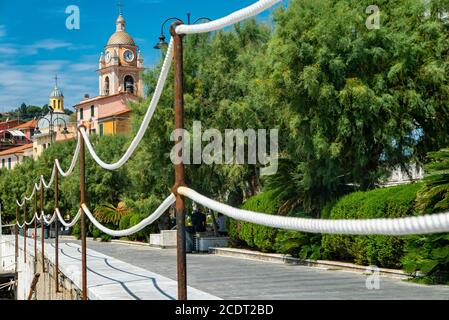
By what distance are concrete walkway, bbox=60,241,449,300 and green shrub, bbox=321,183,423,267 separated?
50cm

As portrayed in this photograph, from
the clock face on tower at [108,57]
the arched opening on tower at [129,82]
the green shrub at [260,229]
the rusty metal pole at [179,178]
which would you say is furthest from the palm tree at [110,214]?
the clock face on tower at [108,57]

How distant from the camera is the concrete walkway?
9.68 meters

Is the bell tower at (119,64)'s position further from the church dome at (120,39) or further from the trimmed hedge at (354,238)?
the trimmed hedge at (354,238)

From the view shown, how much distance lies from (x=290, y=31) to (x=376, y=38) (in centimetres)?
197

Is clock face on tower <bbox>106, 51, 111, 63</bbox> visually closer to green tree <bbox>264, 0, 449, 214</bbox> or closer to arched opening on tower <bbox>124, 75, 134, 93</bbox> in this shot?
arched opening on tower <bbox>124, 75, 134, 93</bbox>

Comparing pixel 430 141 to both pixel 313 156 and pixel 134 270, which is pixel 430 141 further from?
pixel 134 270

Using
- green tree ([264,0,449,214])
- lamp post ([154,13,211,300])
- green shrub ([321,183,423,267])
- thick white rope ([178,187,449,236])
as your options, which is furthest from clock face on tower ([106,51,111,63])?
thick white rope ([178,187,449,236])

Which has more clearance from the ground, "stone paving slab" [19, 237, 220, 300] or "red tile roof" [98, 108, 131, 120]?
"red tile roof" [98, 108, 131, 120]

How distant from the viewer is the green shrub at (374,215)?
12.1m

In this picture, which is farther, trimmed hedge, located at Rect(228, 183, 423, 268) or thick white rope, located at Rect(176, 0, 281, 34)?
trimmed hedge, located at Rect(228, 183, 423, 268)

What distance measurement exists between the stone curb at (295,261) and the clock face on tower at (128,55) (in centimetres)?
7913

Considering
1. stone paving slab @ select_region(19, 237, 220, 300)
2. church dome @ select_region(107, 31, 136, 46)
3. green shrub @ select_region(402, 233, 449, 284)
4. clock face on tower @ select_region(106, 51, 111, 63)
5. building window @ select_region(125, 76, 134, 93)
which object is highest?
church dome @ select_region(107, 31, 136, 46)

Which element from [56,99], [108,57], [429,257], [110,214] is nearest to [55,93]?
[56,99]

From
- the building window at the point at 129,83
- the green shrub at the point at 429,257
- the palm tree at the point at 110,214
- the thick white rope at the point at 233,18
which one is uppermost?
the building window at the point at 129,83
